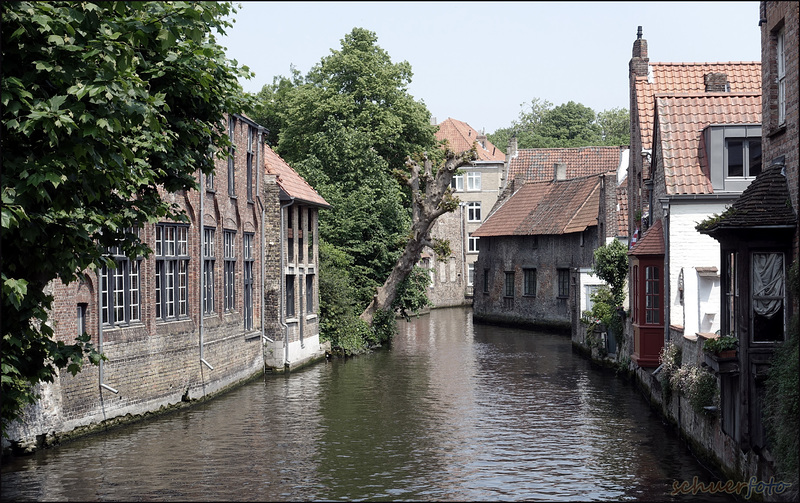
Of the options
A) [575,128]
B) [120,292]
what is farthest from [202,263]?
[575,128]

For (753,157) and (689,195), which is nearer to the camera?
(689,195)

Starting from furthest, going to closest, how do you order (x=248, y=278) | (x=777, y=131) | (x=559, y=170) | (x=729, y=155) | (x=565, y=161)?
(x=565, y=161) → (x=559, y=170) → (x=248, y=278) → (x=729, y=155) → (x=777, y=131)

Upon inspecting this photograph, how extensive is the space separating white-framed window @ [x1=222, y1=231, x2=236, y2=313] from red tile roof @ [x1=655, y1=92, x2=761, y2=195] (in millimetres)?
11684

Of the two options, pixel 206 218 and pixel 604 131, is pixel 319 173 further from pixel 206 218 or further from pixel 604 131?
pixel 604 131

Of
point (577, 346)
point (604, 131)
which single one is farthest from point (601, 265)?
point (604, 131)

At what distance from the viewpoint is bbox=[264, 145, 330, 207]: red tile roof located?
31.5 metres

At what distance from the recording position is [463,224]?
7094 centimetres

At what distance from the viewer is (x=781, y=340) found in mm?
12914

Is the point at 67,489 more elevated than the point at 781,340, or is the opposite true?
the point at 781,340

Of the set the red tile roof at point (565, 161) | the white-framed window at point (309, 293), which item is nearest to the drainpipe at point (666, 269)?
the white-framed window at point (309, 293)

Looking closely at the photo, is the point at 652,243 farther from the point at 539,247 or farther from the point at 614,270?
the point at 539,247

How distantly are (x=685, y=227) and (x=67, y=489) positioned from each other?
1442cm

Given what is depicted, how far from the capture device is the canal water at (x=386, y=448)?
47.6 ft

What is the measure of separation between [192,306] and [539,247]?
97.7ft
